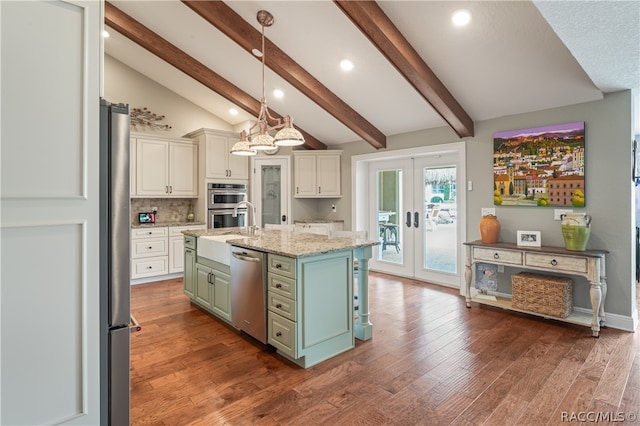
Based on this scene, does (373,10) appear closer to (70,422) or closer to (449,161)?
(449,161)

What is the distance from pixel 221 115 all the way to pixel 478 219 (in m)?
4.75

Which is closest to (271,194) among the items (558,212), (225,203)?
(225,203)

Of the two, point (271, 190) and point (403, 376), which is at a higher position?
point (271, 190)

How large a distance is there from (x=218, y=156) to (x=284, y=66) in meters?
2.30

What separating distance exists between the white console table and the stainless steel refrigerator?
142 inches

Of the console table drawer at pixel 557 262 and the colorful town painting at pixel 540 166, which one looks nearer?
the console table drawer at pixel 557 262

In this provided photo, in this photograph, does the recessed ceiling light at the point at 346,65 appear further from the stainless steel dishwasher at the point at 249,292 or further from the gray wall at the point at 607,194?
the stainless steel dishwasher at the point at 249,292

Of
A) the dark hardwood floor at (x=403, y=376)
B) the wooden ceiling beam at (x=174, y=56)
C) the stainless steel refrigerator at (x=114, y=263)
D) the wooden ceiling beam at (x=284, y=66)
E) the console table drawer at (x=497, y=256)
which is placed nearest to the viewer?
the stainless steel refrigerator at (x=114, y=263)

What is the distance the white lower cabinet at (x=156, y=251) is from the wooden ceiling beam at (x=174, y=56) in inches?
87.6

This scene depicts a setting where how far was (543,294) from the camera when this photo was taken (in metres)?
3.43

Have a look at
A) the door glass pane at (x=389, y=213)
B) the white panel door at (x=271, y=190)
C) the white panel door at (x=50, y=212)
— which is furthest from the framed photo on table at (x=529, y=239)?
the white panel door at (x=50, y=212)

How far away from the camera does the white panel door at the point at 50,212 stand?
3.68ft

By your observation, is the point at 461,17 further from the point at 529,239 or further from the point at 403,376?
the point at 403,376

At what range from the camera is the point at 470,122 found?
14.0 feet
